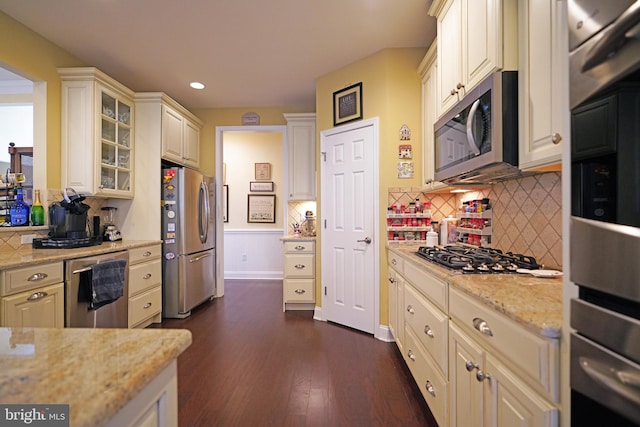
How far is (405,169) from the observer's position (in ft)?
9.14

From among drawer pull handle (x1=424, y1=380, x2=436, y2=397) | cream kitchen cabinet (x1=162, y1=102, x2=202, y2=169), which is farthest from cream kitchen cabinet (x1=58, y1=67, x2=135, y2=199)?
drawer pull handle (x1=424, y1=380, x2=436, y2=397)

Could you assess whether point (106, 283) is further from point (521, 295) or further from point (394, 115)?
point (394, 115)

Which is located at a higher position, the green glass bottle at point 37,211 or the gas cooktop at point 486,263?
the green glass bottle at point 37,211

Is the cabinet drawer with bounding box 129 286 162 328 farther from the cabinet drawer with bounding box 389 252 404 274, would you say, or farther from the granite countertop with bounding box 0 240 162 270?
the cabinet drawer with bounding box 389 252 404 274

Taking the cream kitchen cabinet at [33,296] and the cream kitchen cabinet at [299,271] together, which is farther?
the cream kitchen cabinet at [299,271]

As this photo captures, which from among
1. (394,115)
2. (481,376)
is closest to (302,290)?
(394,115)

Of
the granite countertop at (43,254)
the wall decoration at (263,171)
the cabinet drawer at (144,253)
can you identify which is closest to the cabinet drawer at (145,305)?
the cabinet drawer at (144,253)

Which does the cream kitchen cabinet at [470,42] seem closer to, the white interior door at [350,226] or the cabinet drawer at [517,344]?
the white interior door at [350,226]

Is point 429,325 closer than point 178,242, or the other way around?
point 429,325

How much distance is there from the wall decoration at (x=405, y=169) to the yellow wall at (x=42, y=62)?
3.09 meters

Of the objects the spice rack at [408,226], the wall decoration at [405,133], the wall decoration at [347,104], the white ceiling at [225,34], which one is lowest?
the spice rack at [408,226]

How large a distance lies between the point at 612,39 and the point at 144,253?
11.0 feet

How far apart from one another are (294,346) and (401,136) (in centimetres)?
211

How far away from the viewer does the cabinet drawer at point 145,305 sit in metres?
2.79
